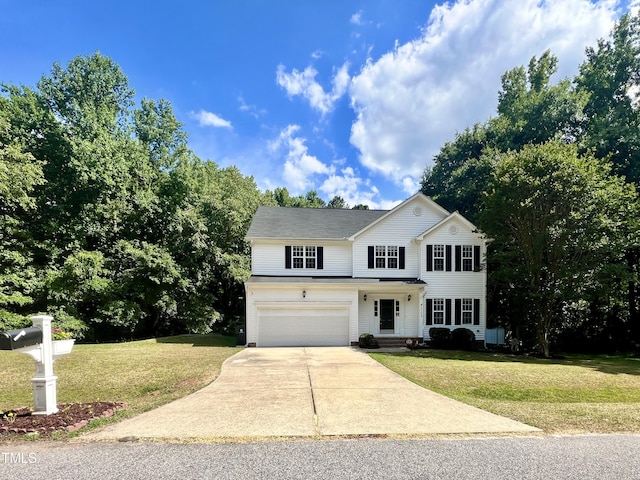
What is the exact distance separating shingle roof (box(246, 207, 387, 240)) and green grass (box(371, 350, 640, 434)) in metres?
7.73

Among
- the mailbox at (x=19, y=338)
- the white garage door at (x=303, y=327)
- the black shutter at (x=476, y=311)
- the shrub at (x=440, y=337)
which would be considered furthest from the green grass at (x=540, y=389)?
the mailbox at (x=19, y=338)

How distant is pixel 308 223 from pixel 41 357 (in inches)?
588

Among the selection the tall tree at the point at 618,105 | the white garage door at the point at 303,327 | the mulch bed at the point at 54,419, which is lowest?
the white garage door at the point at 303,327

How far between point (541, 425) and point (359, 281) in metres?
12.0

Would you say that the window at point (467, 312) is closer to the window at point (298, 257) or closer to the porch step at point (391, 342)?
the porch step at point (391, 342)

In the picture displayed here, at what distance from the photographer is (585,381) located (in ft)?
30.9

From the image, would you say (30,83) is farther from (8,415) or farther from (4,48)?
(8,415)

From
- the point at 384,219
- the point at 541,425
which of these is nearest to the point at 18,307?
the point at 384,219

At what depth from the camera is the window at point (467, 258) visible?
17.9 m

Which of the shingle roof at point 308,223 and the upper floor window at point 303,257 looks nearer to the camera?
the upper floor window at point 303,257

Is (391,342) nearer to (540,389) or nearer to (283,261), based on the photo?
(283,261)

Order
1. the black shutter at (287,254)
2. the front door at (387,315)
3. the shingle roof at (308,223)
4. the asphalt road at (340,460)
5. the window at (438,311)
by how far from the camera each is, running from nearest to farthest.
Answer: the asphalt road at (340,460) < the window at (438,311) < the front door at (387,315) < the black shutter at (287,254) < the shingle roof at (308,223)

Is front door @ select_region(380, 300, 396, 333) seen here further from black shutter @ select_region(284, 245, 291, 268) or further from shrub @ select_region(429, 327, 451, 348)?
black shutter @ select_region(284, 245, 291, 268)

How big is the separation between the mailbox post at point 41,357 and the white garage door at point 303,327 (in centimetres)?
1072
